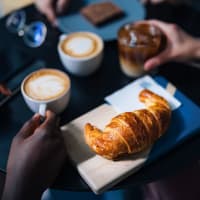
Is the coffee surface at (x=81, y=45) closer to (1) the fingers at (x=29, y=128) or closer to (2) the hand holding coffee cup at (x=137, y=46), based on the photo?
(2) the hand holding coffee cup at (x=137, y=46)

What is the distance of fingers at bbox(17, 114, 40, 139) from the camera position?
0.64 metres

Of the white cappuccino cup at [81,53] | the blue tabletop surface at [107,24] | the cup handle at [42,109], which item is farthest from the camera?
the blue tabletop surface at [107,24]

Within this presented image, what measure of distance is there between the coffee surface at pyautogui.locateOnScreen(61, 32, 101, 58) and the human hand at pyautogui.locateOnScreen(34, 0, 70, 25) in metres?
0.14

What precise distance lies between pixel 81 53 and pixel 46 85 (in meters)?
0.12

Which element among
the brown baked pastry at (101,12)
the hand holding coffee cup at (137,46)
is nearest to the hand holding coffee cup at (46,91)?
the hand holding coffee cup at (137,46)

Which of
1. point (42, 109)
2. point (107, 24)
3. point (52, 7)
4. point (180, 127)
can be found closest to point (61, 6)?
point (52, 7)

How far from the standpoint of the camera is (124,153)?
2.04ft

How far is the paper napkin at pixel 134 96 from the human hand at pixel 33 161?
142mm

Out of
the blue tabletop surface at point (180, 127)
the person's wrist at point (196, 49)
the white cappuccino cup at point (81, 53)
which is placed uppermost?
the white cappuccino cup at point (81, 53)

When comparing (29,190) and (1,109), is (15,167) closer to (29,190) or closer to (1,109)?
(29,190)

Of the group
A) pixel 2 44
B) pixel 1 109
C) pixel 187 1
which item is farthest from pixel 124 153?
pixel 187 1

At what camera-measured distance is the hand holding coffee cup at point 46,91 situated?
2.31 ft

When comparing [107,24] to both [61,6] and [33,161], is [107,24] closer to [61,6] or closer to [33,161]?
[61,6]

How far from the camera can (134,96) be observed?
74 centimetres
